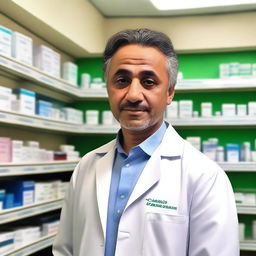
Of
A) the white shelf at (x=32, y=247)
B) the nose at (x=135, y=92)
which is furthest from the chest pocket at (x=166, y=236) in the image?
the white shelf at (x=32, y=247)

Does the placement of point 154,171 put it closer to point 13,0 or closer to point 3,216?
point 3,216

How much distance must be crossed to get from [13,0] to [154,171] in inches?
70.5

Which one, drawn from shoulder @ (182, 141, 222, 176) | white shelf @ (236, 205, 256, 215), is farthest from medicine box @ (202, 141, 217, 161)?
shoulder @ (182, 141, 222, 176)

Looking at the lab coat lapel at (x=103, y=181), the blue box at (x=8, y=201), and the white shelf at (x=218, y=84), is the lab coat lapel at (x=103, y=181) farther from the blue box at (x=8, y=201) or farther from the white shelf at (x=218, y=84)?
the white shelf at (x=218, y=84)

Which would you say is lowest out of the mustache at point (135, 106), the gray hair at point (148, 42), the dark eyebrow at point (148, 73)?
the mustache at point (135, 106)

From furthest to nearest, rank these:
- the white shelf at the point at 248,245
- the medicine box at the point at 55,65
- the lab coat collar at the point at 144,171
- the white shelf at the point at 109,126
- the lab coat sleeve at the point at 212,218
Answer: the white shelf at the point at 248,245, the medicine box at the point at 55,65, the white shelf at the point at 109,126, the lab coat collar at the point at 144,171, the lab coat sleeve at the point at 212,218

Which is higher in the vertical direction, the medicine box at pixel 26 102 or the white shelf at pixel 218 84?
the white shelf at pixel 218 84

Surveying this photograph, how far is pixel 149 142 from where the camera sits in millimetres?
1180

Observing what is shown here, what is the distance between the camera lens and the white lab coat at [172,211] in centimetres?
101

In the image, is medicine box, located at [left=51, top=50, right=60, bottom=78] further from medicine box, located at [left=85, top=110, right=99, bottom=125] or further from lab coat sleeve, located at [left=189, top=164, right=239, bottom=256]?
lab coat sleeve, located at [left=189, top=164, right=239, bottom=256]

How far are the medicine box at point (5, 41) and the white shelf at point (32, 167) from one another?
674 millimetres

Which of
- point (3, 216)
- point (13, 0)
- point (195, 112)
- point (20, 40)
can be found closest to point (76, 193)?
point (3, 216)

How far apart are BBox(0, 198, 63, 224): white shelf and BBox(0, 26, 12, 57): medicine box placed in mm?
950

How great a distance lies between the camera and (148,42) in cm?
114
